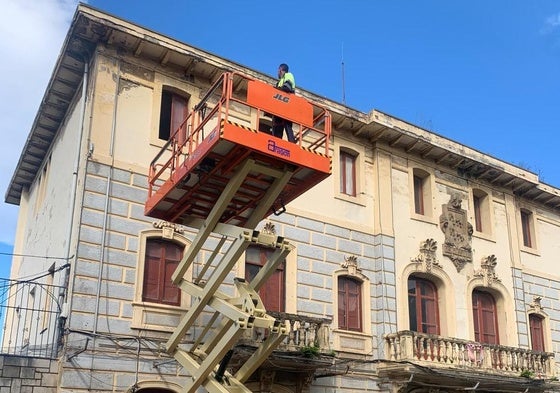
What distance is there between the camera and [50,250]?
20.0 meters

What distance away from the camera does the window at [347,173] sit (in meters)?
23.3

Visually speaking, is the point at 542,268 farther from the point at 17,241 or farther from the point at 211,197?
the point at 17,241

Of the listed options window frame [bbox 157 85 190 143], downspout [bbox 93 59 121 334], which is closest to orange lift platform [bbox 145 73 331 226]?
downspout [bbox 93 59 121 334]

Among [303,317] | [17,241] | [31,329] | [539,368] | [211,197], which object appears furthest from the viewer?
[17,241]

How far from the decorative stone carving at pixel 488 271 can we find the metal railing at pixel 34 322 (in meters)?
15.2

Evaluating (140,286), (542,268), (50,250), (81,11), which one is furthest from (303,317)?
(542,268)

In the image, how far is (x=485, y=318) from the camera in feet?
84.2

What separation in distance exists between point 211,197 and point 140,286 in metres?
4.98

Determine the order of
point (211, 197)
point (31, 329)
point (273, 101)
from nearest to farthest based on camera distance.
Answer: point (273, 101) → point (211, 197) → point (31, 329)

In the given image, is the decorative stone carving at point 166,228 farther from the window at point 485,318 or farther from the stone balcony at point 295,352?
the window at point 485,318

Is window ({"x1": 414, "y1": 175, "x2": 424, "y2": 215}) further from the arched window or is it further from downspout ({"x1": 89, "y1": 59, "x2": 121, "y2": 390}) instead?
downspout ({"x1": 89, "y1": 59, "x2": 121, "y2": 390})

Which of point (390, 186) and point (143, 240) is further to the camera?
Answer: point (390, 186)

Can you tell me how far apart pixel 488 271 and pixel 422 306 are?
360 centimetres

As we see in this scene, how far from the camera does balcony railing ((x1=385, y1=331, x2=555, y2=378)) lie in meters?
21.4
